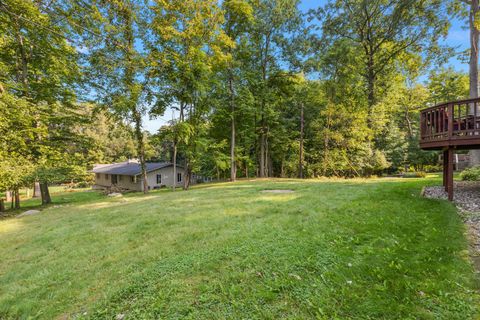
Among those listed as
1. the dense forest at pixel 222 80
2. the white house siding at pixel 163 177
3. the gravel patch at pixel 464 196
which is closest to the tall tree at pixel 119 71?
the dense forest at pixel 222 80

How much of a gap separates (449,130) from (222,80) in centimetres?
1305

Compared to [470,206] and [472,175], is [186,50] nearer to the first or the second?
[470,206]

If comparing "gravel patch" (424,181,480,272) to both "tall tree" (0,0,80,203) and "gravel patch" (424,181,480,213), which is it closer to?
"gravel patch" (424,181,480,213)

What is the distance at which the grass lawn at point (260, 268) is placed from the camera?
213cm

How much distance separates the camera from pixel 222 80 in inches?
612

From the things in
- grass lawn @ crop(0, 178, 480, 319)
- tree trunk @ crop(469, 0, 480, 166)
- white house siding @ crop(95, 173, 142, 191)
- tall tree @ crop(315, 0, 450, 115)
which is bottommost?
white house siding @ crop(95, 173, 142, 191)

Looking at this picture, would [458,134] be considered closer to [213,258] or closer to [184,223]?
[213,258]

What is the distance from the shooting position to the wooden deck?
5.10m

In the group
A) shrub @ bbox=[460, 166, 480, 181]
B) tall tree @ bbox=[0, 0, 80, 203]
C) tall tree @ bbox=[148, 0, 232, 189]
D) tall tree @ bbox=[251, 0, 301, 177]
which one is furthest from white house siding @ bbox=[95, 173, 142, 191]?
shrub @ bbox=[460, 166, 480, 181]

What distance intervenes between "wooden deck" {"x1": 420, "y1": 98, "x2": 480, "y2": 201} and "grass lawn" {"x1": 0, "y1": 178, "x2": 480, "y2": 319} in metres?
1.70

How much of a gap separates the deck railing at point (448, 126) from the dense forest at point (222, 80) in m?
9.81

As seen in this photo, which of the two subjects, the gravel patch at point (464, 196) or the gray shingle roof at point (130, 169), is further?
the gray shingle roof at point (130, 169)

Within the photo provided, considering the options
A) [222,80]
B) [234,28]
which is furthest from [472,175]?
[234,28]

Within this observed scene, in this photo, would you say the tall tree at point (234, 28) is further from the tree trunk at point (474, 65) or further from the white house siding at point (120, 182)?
the white house siding at point (120, 182)
